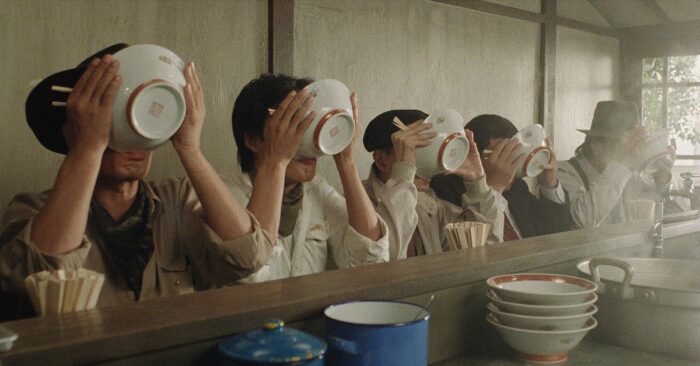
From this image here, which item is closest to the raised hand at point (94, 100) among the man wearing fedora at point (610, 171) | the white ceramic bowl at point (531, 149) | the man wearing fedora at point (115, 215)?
the man wearing fedora at point (115, 215)

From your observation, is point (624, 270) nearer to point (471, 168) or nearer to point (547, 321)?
point (547, 321)

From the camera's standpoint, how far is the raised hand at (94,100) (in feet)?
4.92

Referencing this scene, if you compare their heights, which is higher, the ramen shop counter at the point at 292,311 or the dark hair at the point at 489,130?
the dark hair at the point at 489,130

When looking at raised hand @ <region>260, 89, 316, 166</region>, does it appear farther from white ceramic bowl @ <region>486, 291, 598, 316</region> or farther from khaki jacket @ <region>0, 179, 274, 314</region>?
white ceramic bowl @ <region>486, 291, 598, 316</region>

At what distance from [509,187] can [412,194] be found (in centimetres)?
114

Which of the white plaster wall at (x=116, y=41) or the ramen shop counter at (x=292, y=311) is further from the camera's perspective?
the white plaster wall at (x=116, y=41)

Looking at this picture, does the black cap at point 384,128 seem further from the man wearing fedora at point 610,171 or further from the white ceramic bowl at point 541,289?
the white ceramic bowl at point 541,289

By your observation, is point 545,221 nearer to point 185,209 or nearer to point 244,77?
point 244,77

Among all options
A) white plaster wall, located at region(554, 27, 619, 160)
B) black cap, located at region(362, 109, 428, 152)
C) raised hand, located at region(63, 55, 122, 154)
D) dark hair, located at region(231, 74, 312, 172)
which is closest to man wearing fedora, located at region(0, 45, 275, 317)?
raised hand, located at region(63, 55, 122, 154)

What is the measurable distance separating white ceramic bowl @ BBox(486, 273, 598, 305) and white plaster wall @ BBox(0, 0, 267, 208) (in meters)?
1.98

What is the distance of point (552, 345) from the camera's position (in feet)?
4.47

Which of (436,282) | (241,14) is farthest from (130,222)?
(241,14)

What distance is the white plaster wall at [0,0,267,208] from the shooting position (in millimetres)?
2627

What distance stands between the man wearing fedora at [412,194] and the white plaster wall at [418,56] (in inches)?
35.4
